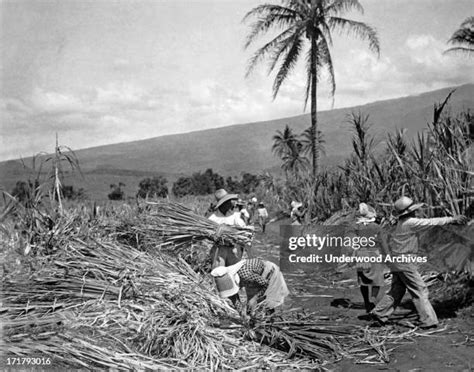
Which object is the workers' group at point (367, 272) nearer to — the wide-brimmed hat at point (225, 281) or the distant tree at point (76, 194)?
the wide-brimmed hat at point (225, 281)

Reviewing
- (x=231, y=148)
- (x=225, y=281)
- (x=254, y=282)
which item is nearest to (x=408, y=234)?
(x=254, y=282)

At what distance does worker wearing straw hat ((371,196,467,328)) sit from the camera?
5898 millimetres

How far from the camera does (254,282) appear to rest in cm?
560

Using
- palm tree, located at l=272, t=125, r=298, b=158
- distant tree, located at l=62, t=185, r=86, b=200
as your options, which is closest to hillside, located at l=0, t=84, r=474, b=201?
palm tree, located at l=272, t=125, r=298, b=158

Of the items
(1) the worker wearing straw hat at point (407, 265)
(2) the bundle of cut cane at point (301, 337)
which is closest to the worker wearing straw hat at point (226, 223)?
(2) the bundle of cut cane at point (301, 337)

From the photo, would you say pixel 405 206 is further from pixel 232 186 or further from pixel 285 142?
pixel 285 142

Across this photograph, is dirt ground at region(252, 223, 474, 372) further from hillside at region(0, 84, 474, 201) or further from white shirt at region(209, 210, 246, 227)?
hillside at region(0, 84, 474, 201)

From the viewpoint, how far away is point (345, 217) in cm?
1125

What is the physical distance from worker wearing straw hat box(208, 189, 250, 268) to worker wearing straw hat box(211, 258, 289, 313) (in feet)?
0.46

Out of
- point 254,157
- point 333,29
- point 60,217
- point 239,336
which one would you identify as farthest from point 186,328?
point 254,157

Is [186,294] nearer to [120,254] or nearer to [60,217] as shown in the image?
[120,254]

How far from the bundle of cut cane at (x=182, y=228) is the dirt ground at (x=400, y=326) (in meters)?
0.92

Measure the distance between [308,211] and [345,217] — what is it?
2871 millimetres

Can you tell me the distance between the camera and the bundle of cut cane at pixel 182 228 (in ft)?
18.8
